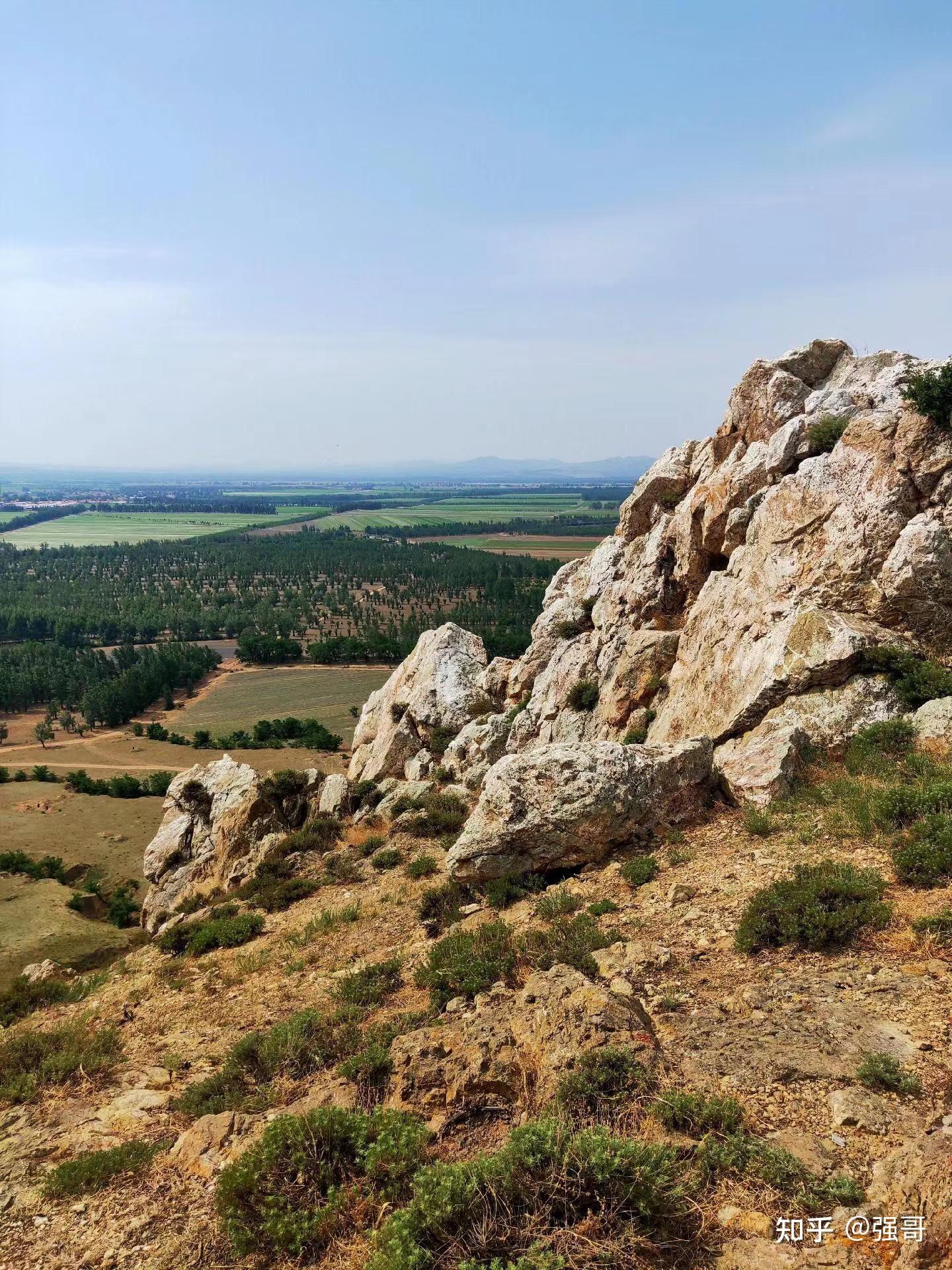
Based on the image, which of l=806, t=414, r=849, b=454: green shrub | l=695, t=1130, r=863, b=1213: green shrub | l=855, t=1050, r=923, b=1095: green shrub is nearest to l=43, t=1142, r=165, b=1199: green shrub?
l=695, t=1130, r=863, b=1213: green shrub

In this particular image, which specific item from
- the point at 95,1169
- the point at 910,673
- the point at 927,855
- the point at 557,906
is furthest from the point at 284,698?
the point at 927,855

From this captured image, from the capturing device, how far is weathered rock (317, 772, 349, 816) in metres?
28.5

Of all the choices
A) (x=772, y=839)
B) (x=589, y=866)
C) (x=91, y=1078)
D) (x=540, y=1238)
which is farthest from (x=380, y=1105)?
(x=772, y=839)

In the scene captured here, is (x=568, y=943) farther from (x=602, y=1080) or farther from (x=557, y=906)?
(x=602, y=1080)

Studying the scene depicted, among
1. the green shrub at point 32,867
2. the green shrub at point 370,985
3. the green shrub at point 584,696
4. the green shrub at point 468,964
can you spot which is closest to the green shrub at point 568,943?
the green shrub at point 468,964

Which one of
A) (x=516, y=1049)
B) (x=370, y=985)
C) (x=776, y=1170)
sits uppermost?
(x=776, y=1170)

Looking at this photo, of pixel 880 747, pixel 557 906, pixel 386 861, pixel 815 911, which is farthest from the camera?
pixel 386 861

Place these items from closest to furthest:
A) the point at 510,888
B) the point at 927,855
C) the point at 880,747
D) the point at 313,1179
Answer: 1. the point at 313,1179
2. the point at 927,855
3. the point at 510,888
4. the point at 880,747

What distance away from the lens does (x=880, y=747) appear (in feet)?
51.2

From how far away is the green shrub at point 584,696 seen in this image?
2819 cm

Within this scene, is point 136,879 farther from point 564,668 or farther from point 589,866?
point 589,866

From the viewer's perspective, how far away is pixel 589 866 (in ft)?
51.9

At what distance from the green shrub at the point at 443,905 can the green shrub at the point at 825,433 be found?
1915 cm

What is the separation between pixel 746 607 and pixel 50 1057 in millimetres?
21562
